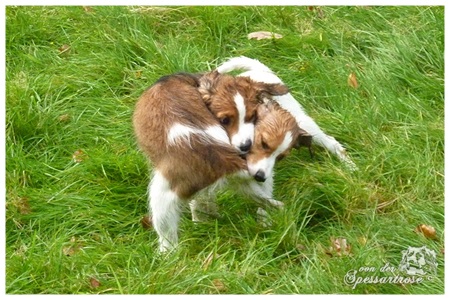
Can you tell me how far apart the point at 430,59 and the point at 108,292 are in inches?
134

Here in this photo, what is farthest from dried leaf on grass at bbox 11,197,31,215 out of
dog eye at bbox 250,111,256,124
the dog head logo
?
the dog head logo

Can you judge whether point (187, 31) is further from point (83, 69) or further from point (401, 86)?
point (401, 86)

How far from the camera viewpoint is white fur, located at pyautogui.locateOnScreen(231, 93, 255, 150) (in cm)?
624

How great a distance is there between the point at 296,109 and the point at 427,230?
61.4 inches

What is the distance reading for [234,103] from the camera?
6.38 metres

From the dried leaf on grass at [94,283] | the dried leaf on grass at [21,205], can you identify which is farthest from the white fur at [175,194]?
the dried leaf on grass at [21,205]

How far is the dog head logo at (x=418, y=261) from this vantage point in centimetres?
583

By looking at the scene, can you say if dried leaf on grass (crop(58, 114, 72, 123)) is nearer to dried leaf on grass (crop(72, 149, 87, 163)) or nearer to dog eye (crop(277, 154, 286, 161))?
dried leaf on grass (crop(72, 149, 87, 163))

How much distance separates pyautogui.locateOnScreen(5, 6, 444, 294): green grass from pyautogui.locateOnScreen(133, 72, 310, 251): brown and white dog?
32cm

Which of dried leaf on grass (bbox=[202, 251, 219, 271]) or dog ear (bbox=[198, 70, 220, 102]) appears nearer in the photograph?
dried leaf on grass (bbox=[202, 251, 219, 271])

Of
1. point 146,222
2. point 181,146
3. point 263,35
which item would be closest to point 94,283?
point 146,222

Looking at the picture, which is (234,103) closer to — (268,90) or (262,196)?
(268,90)

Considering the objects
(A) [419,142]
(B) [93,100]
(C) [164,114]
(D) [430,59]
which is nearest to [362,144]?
(A) [419,142]

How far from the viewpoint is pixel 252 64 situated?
24.5 ft
